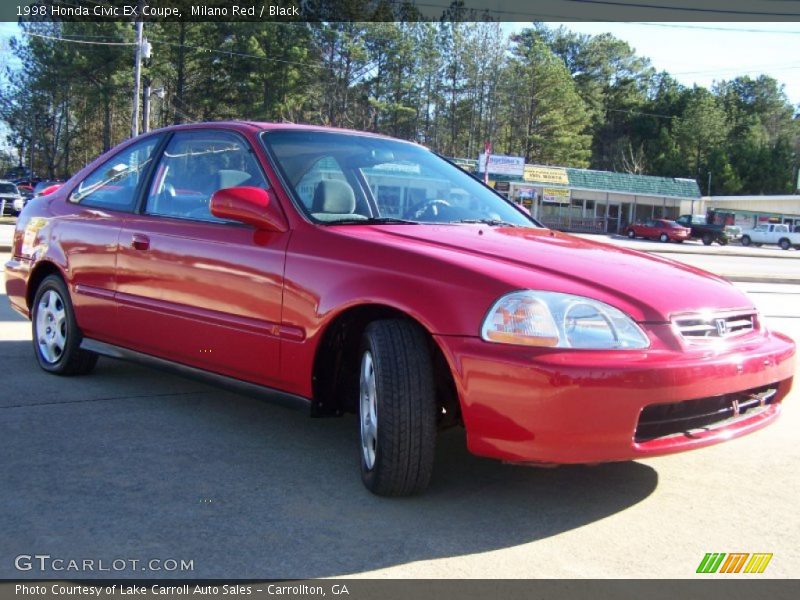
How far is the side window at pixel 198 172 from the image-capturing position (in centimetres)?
416

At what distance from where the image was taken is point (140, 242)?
4.41 m

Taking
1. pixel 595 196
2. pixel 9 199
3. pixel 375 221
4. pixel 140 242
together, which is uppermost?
pixel 595 196

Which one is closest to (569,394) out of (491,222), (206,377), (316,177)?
(491,222)

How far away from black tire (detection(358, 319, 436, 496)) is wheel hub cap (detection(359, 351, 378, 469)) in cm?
3

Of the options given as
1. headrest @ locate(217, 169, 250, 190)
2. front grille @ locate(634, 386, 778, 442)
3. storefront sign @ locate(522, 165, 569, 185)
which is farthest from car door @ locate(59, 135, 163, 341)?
storefront sign @ locate(522, 165, 569, 185)

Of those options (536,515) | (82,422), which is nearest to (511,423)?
(536,515)

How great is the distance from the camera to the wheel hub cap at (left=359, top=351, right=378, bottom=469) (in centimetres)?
330

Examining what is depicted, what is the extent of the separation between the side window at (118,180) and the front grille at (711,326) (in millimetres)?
3111

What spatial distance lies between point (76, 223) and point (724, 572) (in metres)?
4.04

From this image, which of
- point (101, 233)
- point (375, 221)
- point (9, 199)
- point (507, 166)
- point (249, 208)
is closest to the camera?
point (249, 208)

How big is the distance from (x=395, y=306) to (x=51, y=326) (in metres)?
3.04

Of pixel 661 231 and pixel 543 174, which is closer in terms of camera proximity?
pixel 661 231
